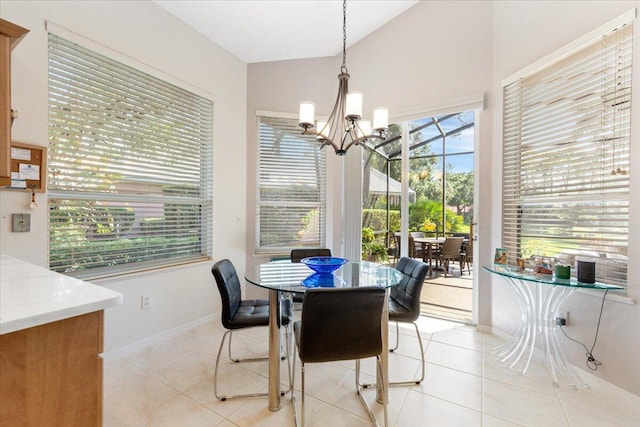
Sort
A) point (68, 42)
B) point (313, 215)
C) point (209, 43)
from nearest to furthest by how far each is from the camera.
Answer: point (68, 42) → point (209, 43) → point (313, 215)

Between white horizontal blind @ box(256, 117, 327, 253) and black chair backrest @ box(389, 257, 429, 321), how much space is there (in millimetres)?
1581

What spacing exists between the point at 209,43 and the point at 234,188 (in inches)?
62.6

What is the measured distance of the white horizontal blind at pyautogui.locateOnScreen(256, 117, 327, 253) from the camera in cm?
362

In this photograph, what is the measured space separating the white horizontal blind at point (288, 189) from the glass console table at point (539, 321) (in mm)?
2096

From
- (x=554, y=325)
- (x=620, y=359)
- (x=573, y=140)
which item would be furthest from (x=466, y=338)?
(x=573, y=140)

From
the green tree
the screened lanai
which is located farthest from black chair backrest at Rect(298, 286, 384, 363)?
the green tree

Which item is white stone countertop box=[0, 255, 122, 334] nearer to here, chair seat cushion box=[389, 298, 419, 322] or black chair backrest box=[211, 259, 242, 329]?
black chair backrest box=[211, 259, 242, 329]

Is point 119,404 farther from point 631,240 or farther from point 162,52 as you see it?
point 631,240

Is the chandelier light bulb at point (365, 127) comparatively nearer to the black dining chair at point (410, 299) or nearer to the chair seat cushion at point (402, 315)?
the black dining chair at point (410, 299)

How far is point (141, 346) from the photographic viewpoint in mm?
2502

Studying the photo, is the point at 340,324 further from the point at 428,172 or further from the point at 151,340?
the point at 428,172

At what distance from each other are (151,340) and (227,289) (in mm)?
1284

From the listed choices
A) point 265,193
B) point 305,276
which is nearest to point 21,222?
point 305,276

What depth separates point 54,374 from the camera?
843mm
